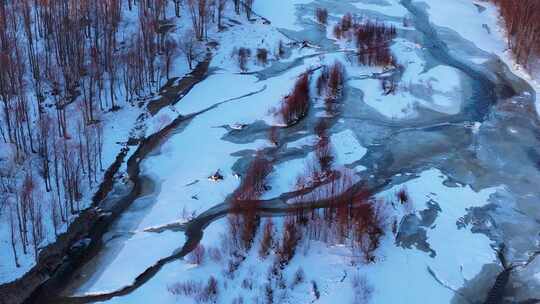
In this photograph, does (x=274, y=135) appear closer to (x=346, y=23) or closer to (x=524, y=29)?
(x=346, y=23)

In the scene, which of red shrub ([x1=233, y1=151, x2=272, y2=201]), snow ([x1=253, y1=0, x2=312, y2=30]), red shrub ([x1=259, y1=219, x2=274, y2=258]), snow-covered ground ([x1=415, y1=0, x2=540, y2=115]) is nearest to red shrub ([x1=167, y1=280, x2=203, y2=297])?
red shrub ([x1=259, y1=219, x2=274, y2=258])

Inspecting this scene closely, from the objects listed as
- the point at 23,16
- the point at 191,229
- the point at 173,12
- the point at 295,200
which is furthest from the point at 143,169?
the point at 173,12

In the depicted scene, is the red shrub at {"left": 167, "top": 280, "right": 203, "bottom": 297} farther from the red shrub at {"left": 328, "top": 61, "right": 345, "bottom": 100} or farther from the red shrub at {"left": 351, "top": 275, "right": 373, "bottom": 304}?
the red shrub at {"left": 328, "top": 61, "right": 345, "bottom": 100}

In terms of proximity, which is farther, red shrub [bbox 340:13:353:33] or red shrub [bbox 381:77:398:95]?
red shrub [bbox 340:13:353:33]

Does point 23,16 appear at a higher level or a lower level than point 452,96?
higher

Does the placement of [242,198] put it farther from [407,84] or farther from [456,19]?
[456,19]

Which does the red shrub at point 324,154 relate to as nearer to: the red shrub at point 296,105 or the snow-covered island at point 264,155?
the snow-covered island at point 264,155
